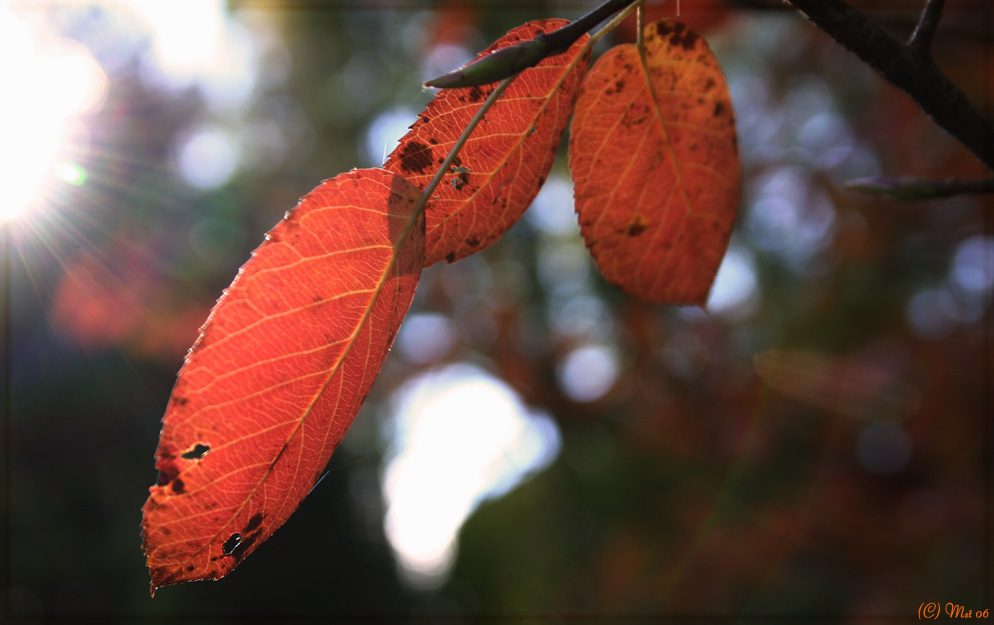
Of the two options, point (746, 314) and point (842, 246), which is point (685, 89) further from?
point (746, 314)

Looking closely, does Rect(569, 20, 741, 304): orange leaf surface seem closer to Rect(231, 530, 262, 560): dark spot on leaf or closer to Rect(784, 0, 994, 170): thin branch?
Rect(784, 0, 994, 170): thin branch

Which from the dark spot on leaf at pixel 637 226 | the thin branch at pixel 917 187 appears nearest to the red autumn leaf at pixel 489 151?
the dark spot on leaf at pixel 637 226

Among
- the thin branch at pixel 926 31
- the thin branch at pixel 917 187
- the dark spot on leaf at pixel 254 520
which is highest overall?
the thin branch at pixel 926 31

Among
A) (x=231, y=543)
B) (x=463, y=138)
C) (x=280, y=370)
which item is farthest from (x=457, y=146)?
(x=231, y=543)

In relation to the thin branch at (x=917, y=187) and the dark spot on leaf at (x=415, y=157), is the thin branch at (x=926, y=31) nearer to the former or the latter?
the thin branch at (x=917, y=187)

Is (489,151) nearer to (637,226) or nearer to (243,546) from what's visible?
(637,226)

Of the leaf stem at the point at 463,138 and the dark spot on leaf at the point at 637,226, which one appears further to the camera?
the dark spot on leaf at the point at 637,226
